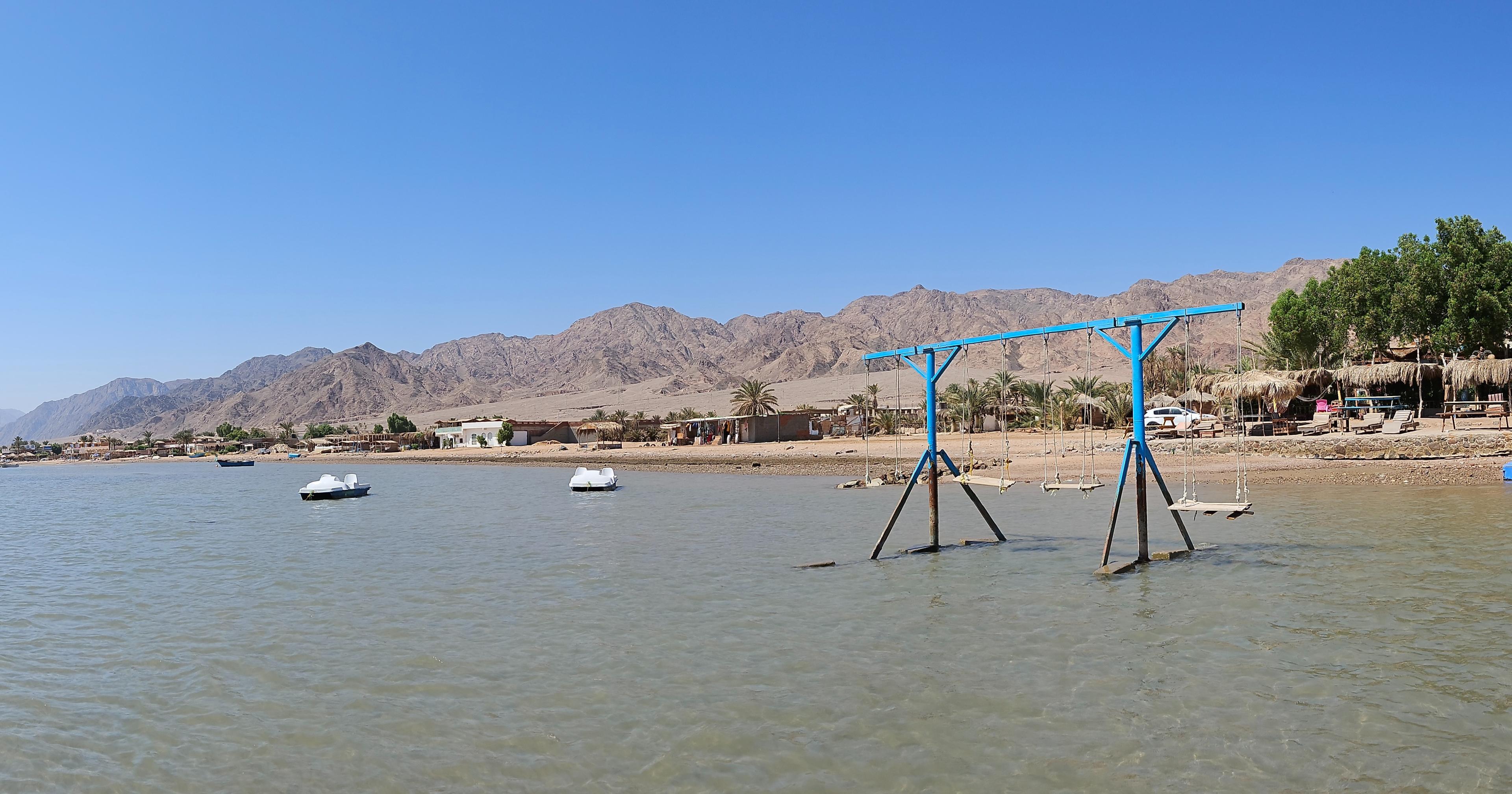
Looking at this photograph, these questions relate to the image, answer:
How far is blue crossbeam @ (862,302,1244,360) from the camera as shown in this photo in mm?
14242

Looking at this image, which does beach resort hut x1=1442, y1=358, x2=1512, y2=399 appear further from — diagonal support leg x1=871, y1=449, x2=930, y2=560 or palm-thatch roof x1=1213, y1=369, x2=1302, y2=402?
diagonal support leg x1=871, y1=449, x2=930, y2=560

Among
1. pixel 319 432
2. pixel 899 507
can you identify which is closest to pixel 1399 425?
pixel 899 507

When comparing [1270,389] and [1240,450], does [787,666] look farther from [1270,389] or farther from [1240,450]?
[1270,389]

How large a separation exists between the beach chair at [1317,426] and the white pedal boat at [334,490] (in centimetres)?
4125

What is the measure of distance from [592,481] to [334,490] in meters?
12.2

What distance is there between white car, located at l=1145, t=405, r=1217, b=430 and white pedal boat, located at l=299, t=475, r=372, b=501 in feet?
120

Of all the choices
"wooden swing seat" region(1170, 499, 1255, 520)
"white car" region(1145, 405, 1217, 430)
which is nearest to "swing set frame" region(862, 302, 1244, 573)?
"wooden swing seat" region(1170, 499, 1255, 520)

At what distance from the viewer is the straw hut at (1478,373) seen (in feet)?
129

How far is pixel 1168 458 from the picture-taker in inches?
1483

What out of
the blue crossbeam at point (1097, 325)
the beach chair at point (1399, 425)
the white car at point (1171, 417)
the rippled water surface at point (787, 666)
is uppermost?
the blue crossbeam at point (1097, 325)

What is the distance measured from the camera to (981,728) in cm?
839

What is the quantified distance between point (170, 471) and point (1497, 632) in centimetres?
10228

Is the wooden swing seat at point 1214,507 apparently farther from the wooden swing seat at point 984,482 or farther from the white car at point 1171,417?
the white car at point 1171,417

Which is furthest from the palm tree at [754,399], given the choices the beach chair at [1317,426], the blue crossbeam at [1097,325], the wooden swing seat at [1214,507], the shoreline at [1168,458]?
the wooden swing seat at [1214,507]
